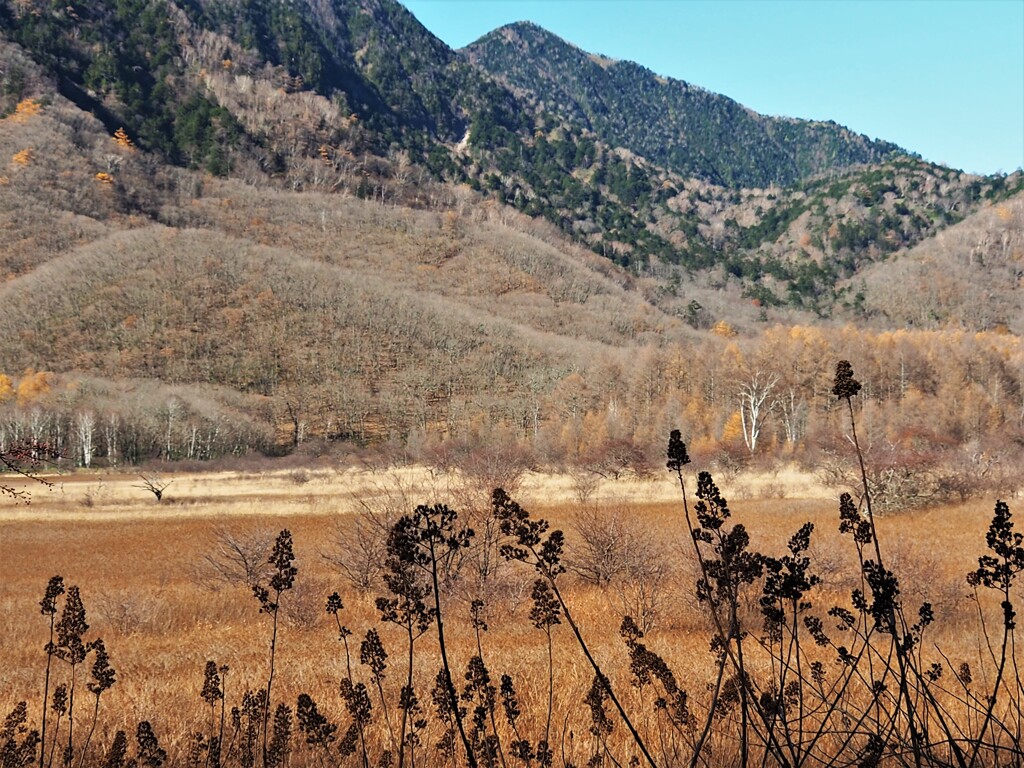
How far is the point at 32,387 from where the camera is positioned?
9412 cm

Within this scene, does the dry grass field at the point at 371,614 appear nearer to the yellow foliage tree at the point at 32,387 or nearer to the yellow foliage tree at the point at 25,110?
the yellow foliage tree at the point at 32,387

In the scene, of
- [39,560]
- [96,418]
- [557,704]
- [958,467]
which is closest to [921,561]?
[557,704]

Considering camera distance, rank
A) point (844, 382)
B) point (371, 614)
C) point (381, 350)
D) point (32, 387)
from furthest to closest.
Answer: point (381, 350), point (32, 387), point (371, 614), point (844, 382)

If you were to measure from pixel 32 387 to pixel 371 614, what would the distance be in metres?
101

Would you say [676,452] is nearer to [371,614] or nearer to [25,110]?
[371,614]

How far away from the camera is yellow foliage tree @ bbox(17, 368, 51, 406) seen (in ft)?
301

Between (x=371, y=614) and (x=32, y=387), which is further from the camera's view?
(x=32, y=387)

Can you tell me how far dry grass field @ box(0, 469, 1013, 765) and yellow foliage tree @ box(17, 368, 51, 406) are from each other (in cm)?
6779

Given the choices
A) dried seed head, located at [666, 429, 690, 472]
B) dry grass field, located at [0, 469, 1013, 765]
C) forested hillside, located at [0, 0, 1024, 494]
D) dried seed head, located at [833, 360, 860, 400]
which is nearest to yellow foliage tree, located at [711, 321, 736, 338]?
forested hillside, located at [0, 0, 1024, 494]

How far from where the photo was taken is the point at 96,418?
87125 mm

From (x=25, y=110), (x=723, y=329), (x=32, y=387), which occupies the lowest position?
(x=32, y=387)

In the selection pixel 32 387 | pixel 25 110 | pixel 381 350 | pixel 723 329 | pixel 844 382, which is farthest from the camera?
pixel 25 110

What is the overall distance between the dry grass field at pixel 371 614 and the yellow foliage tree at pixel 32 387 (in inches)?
2669

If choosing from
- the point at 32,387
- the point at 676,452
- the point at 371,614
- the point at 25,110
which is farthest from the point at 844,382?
the point at 25,110
